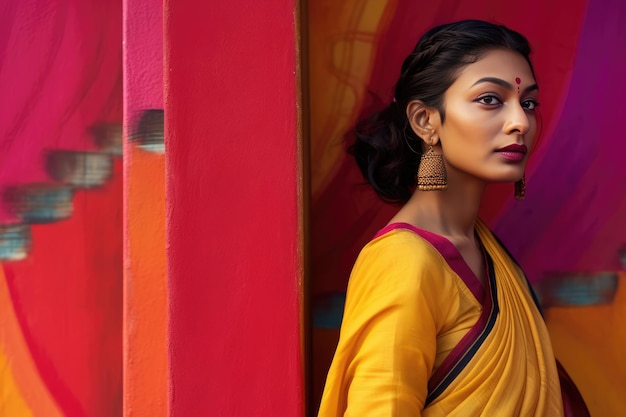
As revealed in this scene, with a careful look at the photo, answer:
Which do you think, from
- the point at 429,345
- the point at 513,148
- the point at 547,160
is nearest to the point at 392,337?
the point at 429,345

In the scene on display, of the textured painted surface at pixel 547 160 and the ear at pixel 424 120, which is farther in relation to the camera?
the textured painted surface at pixel 547 160

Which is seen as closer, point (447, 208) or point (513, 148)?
point (513, 148)

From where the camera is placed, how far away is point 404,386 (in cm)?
161

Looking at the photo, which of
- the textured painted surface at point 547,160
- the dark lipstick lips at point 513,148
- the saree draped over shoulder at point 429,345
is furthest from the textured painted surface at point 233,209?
the textured painted surface at point 547,160

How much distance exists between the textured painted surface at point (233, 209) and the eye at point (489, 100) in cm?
46

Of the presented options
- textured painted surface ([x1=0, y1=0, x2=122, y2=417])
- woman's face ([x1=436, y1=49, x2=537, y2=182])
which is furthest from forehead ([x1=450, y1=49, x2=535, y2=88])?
textured painted surface ([x1=0, y1=0, x2=122, y2=417])

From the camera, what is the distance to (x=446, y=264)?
71.7 inches

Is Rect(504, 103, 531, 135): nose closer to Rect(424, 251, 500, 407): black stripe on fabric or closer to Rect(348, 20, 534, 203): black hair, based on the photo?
Rect(348, 20, 534, 203): black hair

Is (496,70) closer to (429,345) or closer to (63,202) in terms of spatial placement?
(429,345)

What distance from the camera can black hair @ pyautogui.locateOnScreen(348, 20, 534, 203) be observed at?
1927 mm

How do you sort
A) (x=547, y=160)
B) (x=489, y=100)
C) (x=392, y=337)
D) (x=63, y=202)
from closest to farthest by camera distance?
1. (x=392, y=337)
2. (x=489, y=100)
3. (x=63, y=202)
4. (x=547, y=160)

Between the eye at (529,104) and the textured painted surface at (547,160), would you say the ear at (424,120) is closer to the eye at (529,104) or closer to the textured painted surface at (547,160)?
the eye at (529,104)

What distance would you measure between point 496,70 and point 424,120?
220mm

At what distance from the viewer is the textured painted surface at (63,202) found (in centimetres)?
243
